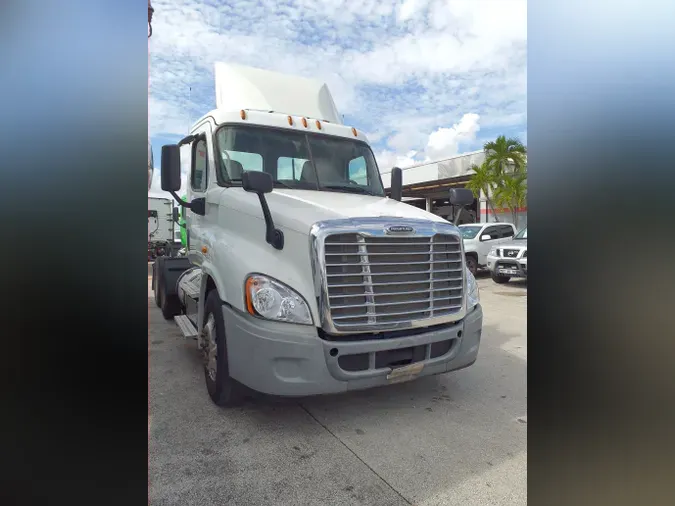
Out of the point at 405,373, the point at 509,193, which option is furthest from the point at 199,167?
the point at 509,193

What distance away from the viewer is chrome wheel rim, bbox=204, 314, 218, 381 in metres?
3.54

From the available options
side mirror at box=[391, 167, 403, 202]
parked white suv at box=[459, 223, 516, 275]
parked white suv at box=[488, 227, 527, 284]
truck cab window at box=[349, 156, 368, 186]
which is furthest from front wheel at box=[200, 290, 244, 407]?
parked white suv at box=[459, 223, 516, 275]

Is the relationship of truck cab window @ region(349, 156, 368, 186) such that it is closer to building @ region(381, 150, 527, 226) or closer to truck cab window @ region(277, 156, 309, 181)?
truck cab window @ region(277, 156, 309, 181)

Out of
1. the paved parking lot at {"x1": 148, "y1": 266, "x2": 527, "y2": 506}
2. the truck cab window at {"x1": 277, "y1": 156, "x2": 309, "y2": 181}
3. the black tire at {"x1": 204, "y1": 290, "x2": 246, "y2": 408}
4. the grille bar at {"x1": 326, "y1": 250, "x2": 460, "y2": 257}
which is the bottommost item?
the paved parking lot at {"x1": 148, "y1": 266, "x2": 527, "y2": 506}

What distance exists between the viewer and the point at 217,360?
11.3 feet

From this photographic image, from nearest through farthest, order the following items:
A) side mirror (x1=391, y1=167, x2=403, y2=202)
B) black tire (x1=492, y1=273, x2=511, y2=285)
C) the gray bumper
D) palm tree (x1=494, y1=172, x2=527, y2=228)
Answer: the gray bumper < side mirror (x1=391, y1=167, x2=403, y2=202) < black tire (x1=492, y1=273, x2=511, y2=285) < palm tree (x1=494, y1=172, x2=527, y2=228)

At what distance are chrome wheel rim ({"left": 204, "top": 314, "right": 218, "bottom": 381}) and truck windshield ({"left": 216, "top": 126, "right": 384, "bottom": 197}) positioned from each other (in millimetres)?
1457

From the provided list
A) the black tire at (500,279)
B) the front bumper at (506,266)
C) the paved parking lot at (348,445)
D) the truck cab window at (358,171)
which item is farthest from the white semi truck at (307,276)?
the black tire at (500,279)

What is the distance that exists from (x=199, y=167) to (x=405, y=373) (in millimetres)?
3210

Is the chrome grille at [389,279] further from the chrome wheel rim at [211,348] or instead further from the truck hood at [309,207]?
the chrome wheel rim at [211,348]

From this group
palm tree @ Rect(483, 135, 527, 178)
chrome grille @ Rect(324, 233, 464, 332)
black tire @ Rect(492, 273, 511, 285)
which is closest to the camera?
chrome grille @ Rect(324, 233, 464, 332)

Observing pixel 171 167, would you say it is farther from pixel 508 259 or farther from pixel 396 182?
pixel 508 259
